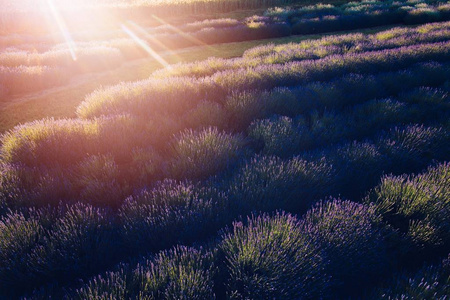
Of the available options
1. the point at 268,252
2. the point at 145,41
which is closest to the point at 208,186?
the point at 268,252

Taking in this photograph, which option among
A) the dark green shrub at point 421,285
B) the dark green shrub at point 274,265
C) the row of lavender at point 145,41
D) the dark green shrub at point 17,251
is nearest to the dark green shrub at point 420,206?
the dark green shrub at point 421,285

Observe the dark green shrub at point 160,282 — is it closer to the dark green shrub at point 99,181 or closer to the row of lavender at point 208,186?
the row of lavender at point 208,186

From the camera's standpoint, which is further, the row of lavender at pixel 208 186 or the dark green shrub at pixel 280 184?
the dark green shrub at pixel 280 184

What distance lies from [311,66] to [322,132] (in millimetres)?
2194

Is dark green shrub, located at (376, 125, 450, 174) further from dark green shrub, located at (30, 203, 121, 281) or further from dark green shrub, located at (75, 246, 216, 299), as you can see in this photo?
dark green shrub, located at (30, 203, 121, 281)

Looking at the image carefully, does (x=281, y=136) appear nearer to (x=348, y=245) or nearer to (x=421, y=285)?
(x=348, y=245)

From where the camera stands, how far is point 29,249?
1.78m

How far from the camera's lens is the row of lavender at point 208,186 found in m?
1.67

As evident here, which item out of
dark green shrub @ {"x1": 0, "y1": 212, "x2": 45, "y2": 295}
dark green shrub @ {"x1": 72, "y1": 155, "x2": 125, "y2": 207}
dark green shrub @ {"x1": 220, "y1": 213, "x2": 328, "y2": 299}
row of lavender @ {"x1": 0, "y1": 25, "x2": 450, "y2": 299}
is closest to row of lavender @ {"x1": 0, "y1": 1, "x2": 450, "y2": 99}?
row of lavender @ {"x1": 0, "y1": 25, "x2": 450, "y2": 299}

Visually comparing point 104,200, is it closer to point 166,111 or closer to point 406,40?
point 166,111

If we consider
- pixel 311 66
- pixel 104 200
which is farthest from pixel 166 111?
pixel 311 66

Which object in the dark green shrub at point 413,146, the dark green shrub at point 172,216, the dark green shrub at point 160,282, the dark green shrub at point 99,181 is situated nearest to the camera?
the dark green shrub at point 160,282

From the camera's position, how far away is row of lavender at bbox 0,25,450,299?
1666 mm

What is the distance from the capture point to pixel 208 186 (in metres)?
2.30
